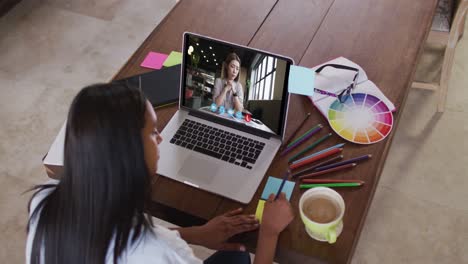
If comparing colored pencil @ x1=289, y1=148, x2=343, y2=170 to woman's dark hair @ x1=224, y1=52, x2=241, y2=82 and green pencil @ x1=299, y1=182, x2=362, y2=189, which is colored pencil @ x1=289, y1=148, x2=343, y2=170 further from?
woman's dark hair @ x1=224, y1=52, x2=241, y2=82

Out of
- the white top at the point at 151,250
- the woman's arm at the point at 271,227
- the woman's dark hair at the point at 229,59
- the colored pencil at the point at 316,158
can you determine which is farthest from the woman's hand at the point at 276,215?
the woman's dark hair at the point at 229,59

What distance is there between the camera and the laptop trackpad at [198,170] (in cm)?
125

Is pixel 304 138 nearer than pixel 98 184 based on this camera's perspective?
No

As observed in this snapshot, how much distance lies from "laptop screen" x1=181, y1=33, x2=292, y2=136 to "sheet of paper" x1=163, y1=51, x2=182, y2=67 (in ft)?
0.68

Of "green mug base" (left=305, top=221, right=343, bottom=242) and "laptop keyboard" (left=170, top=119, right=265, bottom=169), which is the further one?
"laptop keyboard" (left=170, top=119, right=265, bottom=169)

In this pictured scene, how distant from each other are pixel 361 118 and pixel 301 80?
8.3 inches

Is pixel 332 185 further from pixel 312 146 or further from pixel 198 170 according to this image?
pixel 198 170

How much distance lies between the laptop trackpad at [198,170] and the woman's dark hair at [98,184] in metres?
0.30

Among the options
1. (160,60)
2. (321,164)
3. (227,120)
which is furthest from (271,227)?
(160,60)

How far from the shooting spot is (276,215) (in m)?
1.14

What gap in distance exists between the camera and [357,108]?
1402mm

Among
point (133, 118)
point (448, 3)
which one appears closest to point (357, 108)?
point (133, 118)

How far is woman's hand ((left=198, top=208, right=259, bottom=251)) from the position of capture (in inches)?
45.7

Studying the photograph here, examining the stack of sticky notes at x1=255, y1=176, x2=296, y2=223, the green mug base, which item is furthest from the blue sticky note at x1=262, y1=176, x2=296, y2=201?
the green mug base
